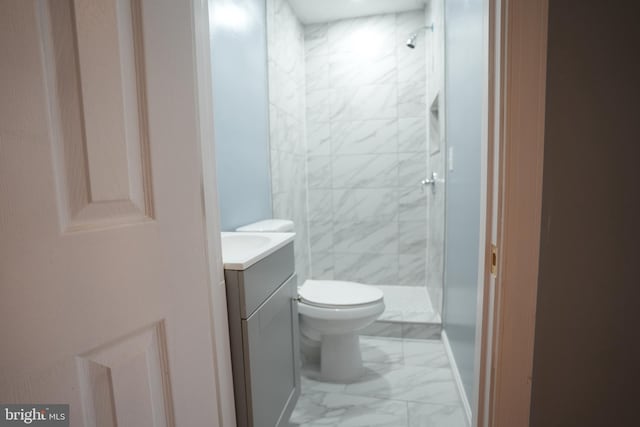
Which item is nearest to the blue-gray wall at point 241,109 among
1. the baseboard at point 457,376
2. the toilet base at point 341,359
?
the toilet base at point 341,359

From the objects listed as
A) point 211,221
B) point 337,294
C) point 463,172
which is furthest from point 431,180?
point 211,221

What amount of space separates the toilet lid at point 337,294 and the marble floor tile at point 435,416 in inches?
22.1

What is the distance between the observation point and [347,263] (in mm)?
3125

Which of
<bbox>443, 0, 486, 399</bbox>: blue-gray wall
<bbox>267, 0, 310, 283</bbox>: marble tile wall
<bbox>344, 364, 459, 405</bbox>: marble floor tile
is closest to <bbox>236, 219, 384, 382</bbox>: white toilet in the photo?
<bbox>344, 364, 459, 405</bbox>: marble floor tile

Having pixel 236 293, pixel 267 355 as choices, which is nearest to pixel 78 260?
pixel 236 293

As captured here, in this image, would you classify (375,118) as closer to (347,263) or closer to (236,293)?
(347,263)

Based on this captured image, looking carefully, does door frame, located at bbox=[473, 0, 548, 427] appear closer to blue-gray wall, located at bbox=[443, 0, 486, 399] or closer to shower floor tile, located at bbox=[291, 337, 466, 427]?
blue-gray wall, located at bbox=[443, 0, 486, 399]

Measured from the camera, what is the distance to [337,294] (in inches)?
75.8

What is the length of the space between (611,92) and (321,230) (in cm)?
255

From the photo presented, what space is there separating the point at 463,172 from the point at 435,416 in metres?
1.18

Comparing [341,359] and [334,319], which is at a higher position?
[334,319]

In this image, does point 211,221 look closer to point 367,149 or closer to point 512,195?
Result: point 512,195

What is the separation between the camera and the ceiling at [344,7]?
8.50 ft

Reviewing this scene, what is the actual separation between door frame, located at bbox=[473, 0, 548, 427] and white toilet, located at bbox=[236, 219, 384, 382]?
41.5 inches
